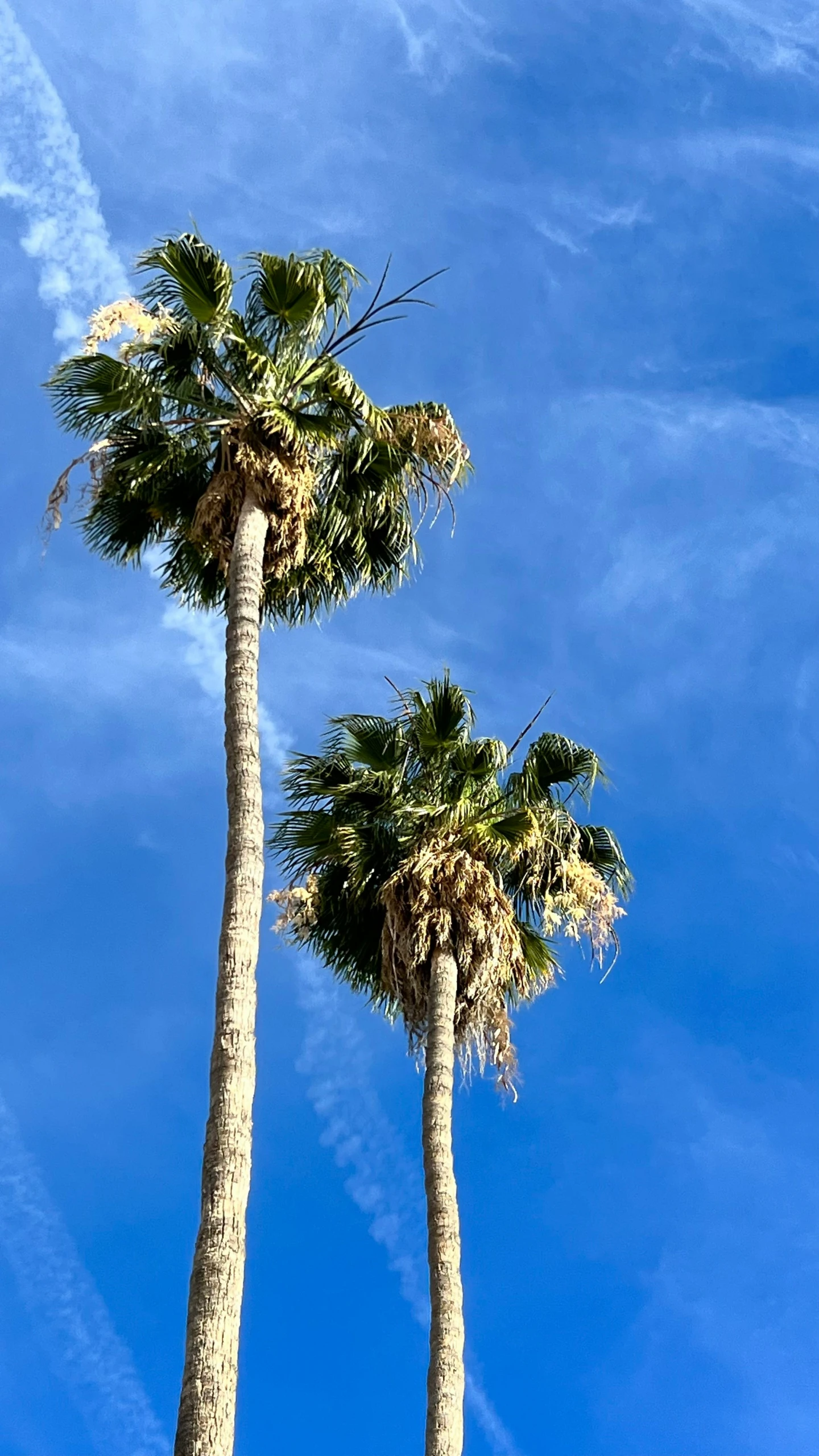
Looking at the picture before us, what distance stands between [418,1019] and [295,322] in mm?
7223

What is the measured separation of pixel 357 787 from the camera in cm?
1708

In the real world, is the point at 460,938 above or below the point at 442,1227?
above

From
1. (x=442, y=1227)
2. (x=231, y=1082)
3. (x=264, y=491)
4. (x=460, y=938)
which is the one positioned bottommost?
(x=231, y=1082)

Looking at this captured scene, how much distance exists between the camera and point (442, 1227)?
44.6 ft

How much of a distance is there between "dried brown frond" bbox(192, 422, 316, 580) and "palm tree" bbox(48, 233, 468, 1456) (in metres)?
0.02

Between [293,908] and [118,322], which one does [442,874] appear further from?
[118,322]

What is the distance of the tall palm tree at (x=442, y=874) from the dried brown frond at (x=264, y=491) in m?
3.34

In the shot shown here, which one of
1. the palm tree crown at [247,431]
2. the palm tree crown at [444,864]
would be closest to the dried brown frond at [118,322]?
the palm tree crown at [247,431]

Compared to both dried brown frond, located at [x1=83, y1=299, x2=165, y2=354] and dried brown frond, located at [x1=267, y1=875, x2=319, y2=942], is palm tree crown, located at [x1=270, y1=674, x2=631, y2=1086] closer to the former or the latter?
dried brown frond, located at [x1=267, y1=875, x2=319, y2=942]

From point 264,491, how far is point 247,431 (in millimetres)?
597

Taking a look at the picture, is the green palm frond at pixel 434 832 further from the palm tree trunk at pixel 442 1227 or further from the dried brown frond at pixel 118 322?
the dried brown frond at pixel 118 322

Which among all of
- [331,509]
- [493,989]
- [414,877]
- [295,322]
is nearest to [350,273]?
[295,322]

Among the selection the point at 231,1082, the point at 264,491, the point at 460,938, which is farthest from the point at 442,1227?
the point at 264,491

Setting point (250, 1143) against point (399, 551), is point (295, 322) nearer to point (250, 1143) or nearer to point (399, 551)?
point (399, 551)
